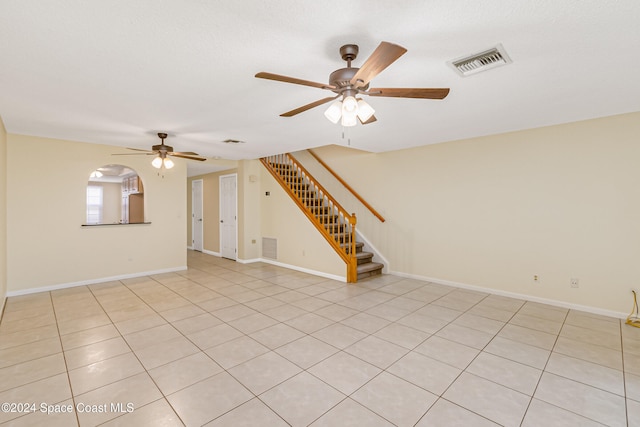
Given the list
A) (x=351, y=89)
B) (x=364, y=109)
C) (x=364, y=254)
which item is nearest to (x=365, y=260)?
(x=364, y=254)

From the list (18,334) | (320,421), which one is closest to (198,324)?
(18,334)

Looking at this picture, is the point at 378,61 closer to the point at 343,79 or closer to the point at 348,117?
the point at 343,79

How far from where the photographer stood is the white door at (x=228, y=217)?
7.19 meters

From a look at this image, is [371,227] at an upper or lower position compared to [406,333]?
upper

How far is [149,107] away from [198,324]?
8.12 feet

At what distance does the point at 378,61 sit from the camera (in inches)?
62.8

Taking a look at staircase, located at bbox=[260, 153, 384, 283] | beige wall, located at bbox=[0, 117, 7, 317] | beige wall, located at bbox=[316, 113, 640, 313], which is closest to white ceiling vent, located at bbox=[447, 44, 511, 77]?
beige wall, located at bbox=[316, 113, 640, 313]

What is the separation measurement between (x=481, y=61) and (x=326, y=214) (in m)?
4.64

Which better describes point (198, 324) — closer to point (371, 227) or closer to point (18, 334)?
point (18, 334)

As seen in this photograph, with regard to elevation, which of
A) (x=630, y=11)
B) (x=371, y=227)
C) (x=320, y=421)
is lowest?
(x=320, y=421)

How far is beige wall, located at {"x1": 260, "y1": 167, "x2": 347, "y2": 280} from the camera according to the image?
547 centimetres

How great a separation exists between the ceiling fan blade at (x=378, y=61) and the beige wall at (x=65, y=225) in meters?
5.18

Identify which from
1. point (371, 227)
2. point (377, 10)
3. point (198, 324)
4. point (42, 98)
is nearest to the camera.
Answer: point (377, 10)

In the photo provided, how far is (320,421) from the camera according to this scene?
6.09 feet
